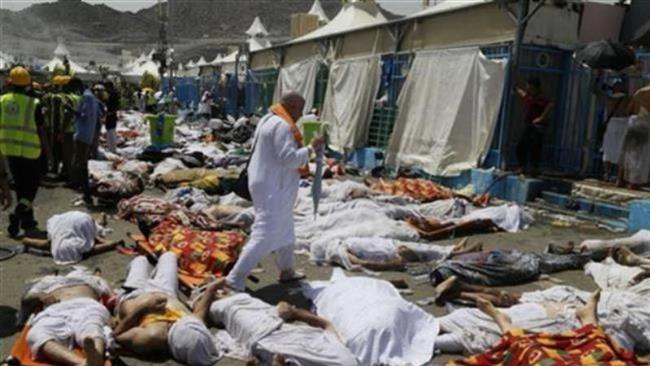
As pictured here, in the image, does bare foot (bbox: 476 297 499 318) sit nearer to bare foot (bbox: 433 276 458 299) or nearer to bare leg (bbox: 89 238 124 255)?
bare foot (bbox: 433 276 458 299)

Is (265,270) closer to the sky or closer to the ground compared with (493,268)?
closer to the ground

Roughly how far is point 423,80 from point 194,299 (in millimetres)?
8196

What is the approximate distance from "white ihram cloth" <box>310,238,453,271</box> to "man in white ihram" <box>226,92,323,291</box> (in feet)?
3.92

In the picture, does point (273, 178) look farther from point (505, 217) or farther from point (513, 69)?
point (513, 69)

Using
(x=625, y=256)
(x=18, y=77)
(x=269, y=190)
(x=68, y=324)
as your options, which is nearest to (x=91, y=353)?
(x=68, y=324)

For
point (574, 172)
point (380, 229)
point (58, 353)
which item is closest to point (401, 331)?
point (58, 353)

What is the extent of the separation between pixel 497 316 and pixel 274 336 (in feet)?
4.82

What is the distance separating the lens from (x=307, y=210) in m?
7.88

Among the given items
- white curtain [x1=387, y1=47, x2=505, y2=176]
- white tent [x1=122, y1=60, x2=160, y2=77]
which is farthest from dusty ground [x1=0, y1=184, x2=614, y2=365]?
white tent [x1=122, y1=60, x2=160, y2=77]

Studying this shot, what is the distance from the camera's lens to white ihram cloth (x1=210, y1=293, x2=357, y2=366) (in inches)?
135

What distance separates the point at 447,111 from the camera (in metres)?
10.8

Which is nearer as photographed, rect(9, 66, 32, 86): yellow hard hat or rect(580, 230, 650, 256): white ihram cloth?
rect(580, 230, 650, 256): white ihram cloth

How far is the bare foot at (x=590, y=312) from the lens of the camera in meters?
4.05

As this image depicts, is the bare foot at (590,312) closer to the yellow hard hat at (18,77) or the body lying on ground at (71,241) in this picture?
the body lying on ground at (71,241)
